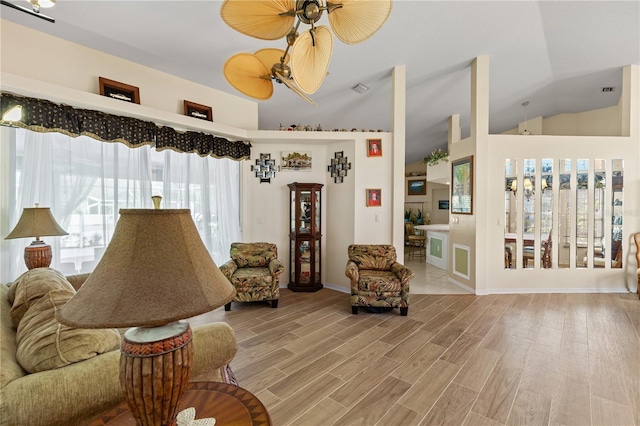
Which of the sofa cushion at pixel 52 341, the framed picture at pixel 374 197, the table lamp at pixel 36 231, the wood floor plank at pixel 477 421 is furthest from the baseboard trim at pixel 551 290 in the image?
the table lamp at pixel 36 231

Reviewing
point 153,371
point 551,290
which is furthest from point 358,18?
point 551,290

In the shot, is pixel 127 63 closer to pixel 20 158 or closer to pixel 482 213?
pixel 20 158

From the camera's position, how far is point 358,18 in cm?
145

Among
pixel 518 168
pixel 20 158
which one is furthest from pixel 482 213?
pixel 20 158

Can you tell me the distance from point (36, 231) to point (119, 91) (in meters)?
1.72

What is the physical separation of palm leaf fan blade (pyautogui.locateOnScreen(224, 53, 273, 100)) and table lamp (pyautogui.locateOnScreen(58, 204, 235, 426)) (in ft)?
4.85

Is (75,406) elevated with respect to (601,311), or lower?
elevated

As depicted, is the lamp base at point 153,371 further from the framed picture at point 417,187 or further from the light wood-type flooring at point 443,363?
the framed picture at point 417,187

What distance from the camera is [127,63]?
3221 millimetres

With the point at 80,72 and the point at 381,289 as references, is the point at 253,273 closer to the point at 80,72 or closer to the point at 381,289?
the point at 381,289

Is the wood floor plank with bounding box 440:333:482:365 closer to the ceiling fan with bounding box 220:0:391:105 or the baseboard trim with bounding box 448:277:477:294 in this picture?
the baseboard trim with bounding box 448:277:477:294

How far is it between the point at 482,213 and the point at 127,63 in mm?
5327

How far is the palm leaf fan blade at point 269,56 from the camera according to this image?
1.92m

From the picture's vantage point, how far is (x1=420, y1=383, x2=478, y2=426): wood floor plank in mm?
1782
